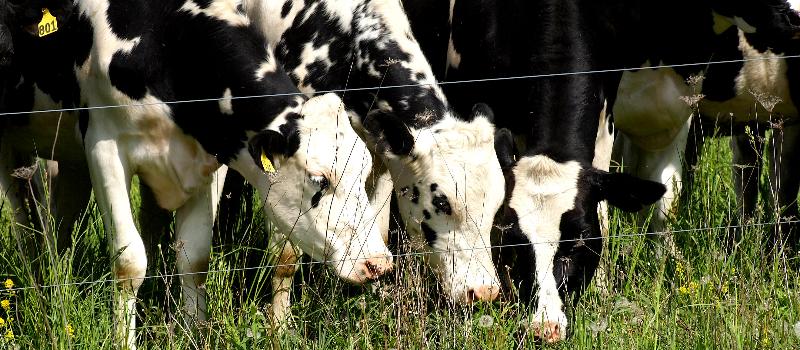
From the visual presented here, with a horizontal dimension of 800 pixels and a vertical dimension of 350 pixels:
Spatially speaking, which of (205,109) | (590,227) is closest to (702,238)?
(590,227)

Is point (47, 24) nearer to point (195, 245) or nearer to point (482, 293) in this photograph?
point (195, 245)

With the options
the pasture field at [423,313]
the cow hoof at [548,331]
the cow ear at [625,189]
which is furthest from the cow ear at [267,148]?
the cow ear at [625,189]

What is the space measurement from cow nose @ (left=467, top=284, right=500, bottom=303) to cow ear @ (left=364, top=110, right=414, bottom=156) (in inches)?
30.8

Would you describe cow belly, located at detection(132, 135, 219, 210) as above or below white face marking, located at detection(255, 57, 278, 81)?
below

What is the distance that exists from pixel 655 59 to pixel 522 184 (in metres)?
1.70

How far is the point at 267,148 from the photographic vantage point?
19.8ft

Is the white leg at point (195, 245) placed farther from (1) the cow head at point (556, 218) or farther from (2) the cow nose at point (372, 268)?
(1) the cow head at point (556, 218)

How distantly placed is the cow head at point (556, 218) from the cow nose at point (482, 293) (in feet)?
0.39

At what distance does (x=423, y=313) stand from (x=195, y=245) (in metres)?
1.68

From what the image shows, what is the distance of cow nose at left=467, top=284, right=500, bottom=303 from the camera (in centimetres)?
621

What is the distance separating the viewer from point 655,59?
7742mm

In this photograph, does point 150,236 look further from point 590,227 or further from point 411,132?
point 590,227

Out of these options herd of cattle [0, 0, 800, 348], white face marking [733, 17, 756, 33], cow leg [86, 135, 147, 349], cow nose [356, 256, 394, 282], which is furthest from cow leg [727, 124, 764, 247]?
cow leg [86, 135, 147, 349]

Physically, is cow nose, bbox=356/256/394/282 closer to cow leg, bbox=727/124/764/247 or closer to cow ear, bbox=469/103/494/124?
cow ear, bbox=469/103/494/124
